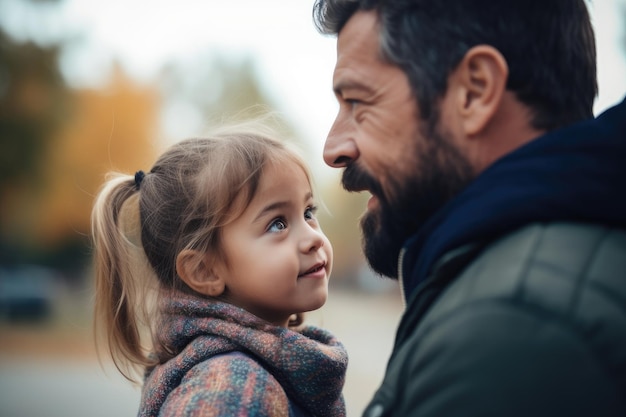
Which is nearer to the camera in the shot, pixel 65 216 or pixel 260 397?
pixel 260 397

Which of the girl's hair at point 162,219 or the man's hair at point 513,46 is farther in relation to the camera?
the girl's hair at point 162,219

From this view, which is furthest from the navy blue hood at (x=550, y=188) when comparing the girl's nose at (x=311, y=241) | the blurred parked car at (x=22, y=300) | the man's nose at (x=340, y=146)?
the blurred parked car at (x=22, y=300)

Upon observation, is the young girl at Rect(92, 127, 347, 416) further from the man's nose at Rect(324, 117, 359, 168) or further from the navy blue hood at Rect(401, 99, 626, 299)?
the navy blue hood at Rect(401, 99, 626, 299)

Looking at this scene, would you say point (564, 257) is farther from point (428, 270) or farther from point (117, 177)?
point (117, 177)

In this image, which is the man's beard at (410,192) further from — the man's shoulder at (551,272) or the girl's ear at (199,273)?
the girl's ear at (199,273)

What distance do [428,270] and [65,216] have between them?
22.6 m

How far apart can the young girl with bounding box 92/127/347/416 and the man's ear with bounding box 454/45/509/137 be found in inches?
34.6

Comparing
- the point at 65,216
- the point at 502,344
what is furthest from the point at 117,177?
the point at 65,216

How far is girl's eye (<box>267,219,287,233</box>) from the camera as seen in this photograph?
2502mm

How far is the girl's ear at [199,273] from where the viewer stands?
2498 millimetres

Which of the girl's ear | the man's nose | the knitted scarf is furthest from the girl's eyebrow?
the man's nose

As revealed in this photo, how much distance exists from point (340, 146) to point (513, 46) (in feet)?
1.82

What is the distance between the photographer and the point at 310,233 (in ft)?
8.24

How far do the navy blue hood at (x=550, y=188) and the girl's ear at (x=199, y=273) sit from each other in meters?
1.03
